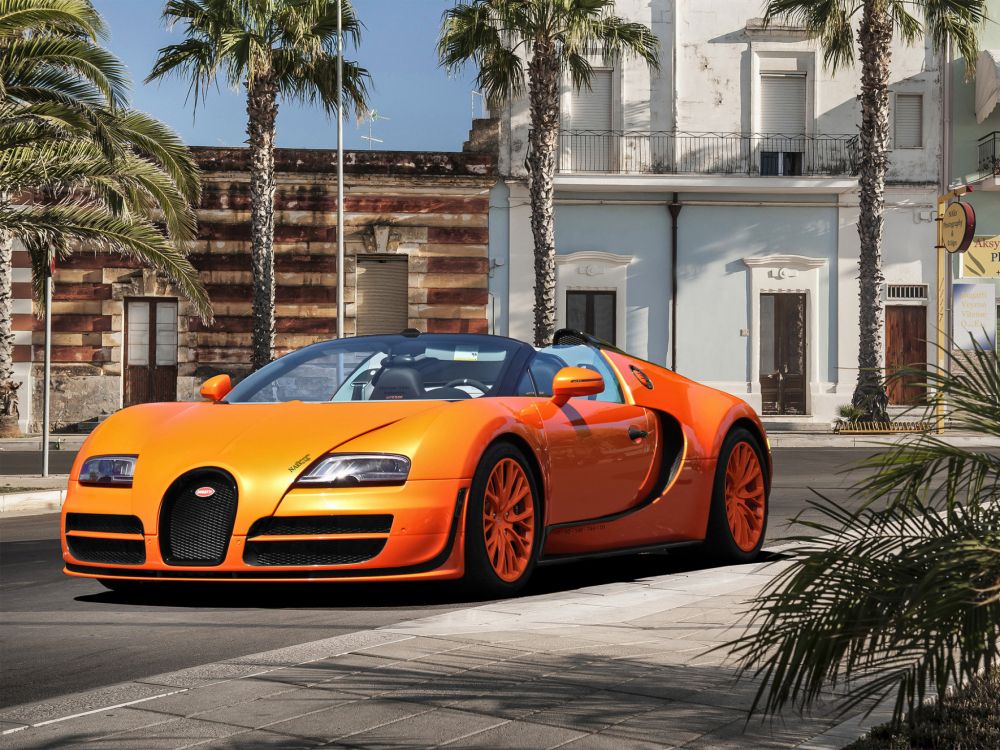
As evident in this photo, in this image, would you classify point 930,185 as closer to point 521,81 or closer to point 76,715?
point 521,81

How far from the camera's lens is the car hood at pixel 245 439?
5977 mm

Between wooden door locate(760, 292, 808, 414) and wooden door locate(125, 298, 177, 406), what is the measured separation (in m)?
13.5

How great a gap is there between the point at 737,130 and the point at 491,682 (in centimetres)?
2958

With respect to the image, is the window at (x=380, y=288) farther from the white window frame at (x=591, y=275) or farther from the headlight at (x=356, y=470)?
the headlight at (x=356, y=470)

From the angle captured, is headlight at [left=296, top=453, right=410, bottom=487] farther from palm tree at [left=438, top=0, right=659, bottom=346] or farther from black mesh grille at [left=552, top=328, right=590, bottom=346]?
palm tree at [left=438, top=0, right=659, bottom=346]

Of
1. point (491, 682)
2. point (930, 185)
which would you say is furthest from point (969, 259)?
point (491, 682)

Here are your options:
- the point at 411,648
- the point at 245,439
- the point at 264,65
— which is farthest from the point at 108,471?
the point at 264,65

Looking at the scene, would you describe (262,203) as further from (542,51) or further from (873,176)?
(873,176)

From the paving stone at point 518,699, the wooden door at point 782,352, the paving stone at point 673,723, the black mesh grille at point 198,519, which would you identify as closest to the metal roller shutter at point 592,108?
the wooden door at point 782,352

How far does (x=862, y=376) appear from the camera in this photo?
29469 millimetres

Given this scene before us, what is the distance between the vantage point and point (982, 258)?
109ft

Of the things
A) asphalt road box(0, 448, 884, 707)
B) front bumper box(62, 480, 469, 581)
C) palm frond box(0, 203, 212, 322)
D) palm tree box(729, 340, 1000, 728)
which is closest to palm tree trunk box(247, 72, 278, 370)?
palm frond box(0, 203, 212, 322)

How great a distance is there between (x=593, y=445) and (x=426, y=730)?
319cm

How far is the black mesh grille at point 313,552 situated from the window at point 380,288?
26.9m
